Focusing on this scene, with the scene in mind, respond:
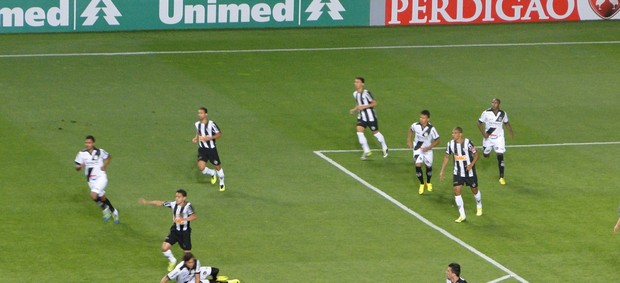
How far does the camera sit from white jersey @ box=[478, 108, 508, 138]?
1494 inches

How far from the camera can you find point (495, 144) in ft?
125

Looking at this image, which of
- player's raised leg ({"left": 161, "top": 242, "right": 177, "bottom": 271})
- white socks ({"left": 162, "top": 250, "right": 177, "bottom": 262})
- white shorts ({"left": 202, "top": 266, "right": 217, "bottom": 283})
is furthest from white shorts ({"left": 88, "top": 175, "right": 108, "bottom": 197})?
white shorts ({"left": 202, "top": 266, "right": 217, "bottom": 283})

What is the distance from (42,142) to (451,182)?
37.3 feet

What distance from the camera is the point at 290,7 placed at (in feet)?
168

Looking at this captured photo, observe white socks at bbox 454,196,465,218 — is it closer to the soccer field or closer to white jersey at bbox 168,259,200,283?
the soccer field

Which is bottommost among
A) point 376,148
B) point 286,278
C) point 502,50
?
point 286,278

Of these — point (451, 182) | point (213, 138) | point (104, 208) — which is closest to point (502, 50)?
point (451, 182)

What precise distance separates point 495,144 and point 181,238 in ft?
36.0

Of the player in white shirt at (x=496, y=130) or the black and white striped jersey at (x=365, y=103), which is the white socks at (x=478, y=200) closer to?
the player in white shirt at (x=496, y=130)

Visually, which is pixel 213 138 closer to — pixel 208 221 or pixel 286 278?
pixel 208 221

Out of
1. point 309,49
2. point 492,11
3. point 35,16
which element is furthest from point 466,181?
point 35,16

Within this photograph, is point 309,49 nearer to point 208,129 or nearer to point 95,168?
point 208,129

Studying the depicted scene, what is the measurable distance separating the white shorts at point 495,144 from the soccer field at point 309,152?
757 mm

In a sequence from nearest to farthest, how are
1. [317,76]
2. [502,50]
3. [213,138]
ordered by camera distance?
1. [213,138]
2. [317,76]
3. [502,50]
